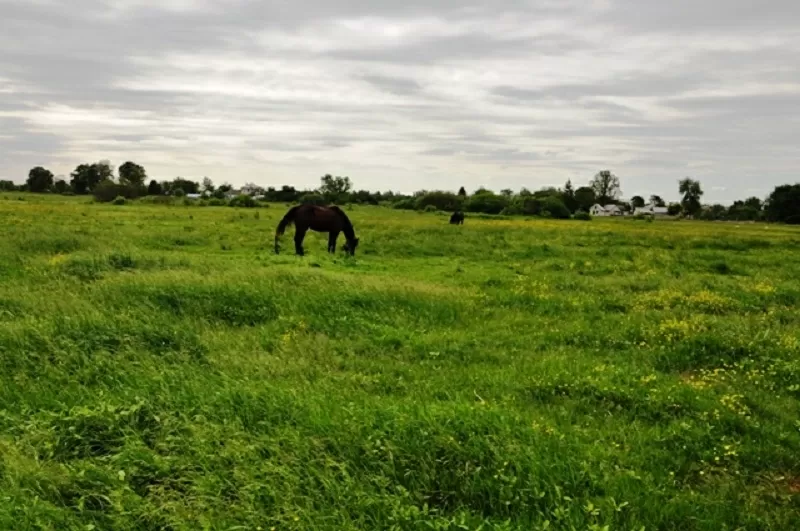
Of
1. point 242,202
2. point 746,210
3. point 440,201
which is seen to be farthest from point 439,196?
point 746,210

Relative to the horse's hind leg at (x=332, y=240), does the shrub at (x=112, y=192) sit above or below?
above

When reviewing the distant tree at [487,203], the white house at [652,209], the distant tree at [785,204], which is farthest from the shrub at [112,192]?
the white house at [652,209]

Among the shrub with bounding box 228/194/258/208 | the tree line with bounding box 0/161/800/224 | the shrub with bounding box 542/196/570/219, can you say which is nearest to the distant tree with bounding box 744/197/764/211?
the tree line with bounding box 0/161/800/224

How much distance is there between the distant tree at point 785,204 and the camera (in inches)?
3553

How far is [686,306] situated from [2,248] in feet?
60.5

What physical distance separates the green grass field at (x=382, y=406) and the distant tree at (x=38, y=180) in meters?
111

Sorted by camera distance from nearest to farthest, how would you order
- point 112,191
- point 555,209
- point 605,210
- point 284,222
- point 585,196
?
point 284,222 → point 555,209 → point 112,191 → point 585,196 → point 605,210

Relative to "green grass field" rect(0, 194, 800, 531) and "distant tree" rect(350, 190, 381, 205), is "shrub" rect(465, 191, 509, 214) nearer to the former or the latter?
"distant tree" rect(350, 190, 381, 205)

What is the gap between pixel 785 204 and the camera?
91938mm

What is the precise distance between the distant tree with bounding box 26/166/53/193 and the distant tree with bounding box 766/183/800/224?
403ft

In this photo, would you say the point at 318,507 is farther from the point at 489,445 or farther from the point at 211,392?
the point at 211,392

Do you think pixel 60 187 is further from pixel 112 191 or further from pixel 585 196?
pixel 585 196

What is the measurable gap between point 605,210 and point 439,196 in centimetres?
5156

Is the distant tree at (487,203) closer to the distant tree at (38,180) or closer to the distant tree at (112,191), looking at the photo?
the distant tree at (112,191)
